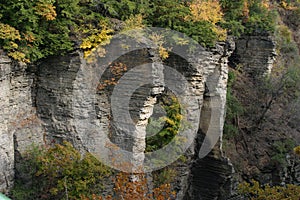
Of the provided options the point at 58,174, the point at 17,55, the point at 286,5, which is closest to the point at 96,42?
the point at 17,55

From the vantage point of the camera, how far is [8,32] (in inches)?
392

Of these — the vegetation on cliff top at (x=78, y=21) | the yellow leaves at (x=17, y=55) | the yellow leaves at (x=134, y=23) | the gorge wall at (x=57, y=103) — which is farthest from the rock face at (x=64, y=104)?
the yellow leaves at (x=134, y=23)

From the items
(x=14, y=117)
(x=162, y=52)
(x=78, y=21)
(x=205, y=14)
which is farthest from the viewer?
(x=205, y=14)

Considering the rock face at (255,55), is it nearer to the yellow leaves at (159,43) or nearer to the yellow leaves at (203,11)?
the yellow leaves at (203,11)

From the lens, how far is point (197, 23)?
46.0 ft

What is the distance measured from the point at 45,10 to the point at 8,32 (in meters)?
1.15

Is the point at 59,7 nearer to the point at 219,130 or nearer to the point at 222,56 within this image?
the point at 222,56

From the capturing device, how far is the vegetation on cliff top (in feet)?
33.7

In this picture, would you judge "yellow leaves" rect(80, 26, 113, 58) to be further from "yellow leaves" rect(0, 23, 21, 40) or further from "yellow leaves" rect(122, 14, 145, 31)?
"yellow leaves" rect(0, 23, 21, 40)

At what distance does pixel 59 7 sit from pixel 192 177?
917cm

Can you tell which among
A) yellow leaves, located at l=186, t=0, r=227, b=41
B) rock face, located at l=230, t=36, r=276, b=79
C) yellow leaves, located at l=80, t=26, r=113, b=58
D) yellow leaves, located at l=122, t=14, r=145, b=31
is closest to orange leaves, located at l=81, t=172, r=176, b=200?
yellow leaves, located at l=80, t=26, r=113, b=58

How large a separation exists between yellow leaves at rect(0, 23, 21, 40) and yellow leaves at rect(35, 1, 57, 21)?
803mm

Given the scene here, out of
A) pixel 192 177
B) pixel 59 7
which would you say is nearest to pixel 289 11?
pixel 192 177

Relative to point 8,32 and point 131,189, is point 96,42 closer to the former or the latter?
point 8,32
